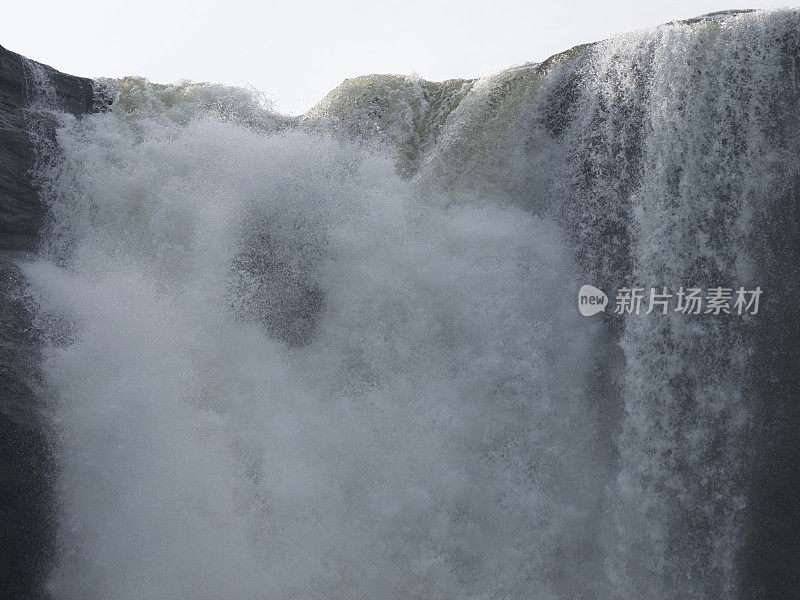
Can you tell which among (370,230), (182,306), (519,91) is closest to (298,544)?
(182,306)

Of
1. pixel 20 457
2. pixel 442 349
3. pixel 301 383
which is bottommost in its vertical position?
pixel 20 457

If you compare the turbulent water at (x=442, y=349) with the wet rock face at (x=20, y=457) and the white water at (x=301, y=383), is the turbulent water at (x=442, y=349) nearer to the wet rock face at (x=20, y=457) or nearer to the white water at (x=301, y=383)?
the white water at (x=301, y=383)

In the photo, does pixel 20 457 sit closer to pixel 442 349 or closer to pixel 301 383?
pixel 301 383

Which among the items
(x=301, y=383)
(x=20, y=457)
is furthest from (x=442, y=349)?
(x=20, y=457)

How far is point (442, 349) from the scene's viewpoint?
19.0 feet

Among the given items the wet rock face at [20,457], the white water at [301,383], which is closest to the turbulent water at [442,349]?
the white water at [301,383]

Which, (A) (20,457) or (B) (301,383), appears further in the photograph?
(B) (301,383)

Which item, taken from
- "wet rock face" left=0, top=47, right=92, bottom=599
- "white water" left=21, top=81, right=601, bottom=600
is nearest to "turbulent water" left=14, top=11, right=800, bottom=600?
"white water" left=21, top=81, right=601, bottom=600

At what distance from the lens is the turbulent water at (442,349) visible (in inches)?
194

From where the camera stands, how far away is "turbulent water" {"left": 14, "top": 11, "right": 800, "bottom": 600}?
16.2 feet

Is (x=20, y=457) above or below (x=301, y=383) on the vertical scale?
below

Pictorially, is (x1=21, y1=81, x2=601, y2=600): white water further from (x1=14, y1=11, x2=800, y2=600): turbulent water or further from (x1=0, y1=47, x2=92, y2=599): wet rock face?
(x1=0, y1=47, x2=92, y2=599): wet rock face

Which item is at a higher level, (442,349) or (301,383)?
(442,349)

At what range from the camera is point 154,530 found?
4938mm
